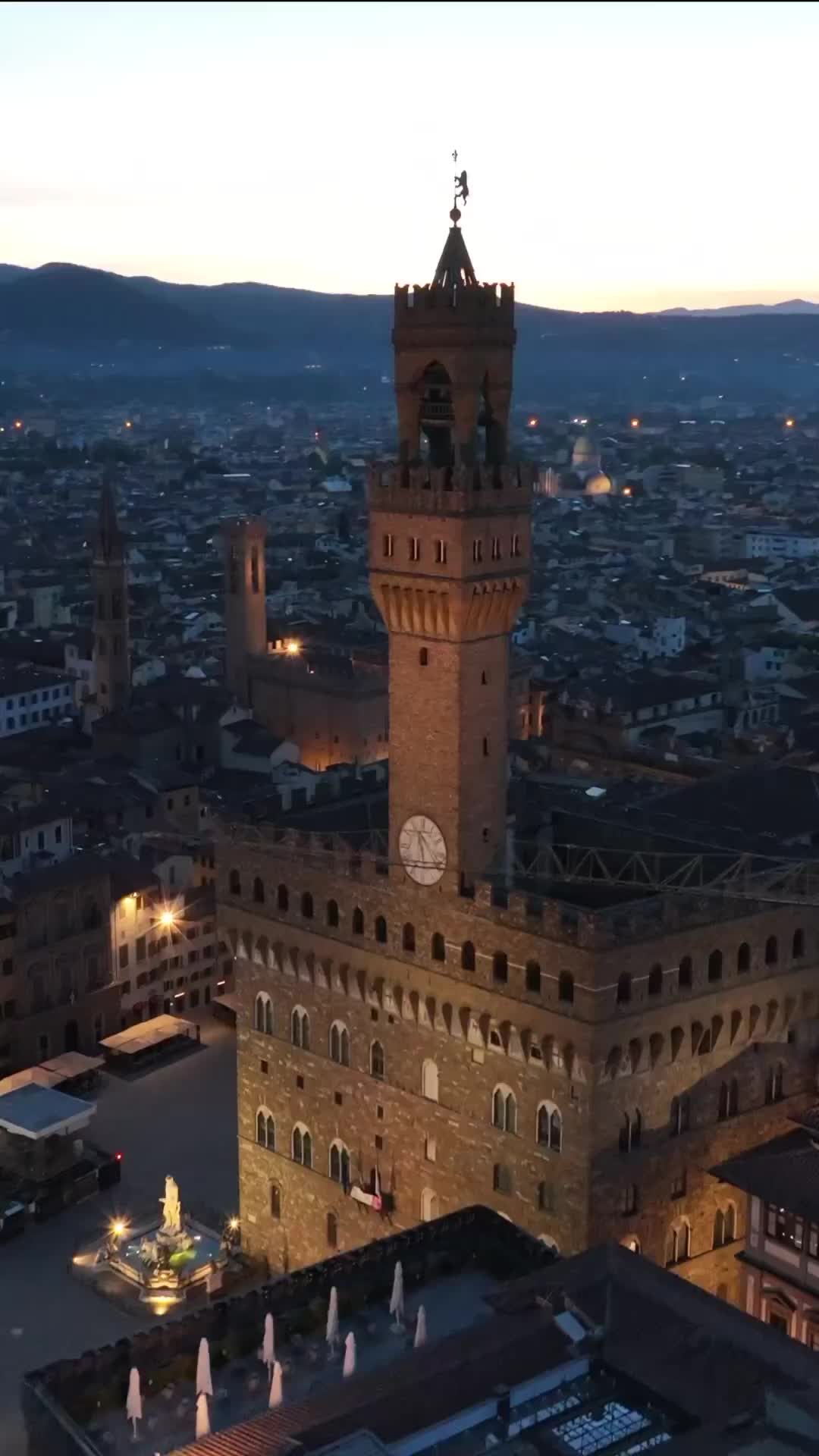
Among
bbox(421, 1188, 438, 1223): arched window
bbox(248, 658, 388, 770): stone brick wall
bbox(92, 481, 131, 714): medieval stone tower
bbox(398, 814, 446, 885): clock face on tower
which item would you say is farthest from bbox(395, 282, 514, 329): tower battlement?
bbox(92, 481, 131, 714): medieval stone tower

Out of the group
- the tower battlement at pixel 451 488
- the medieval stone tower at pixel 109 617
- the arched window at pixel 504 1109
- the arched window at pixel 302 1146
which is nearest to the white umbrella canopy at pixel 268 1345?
the arched window at pixel 504 1109

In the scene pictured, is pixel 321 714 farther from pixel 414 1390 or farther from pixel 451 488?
pixel 414 1390

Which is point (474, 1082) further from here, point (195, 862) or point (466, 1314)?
point (195, 862)

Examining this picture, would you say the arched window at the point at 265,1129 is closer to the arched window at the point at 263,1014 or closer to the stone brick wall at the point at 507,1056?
the stone brick wall at the point at 507,1056

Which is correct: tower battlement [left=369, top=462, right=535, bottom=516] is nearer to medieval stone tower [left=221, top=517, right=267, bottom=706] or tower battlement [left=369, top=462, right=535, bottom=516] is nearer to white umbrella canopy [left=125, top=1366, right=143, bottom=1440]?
white umbrella canopy [left=125, top=1366, right=143, bottom=1440]

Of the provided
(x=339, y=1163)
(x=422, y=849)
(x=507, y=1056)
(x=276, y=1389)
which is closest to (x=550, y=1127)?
(x=507, y=1056)

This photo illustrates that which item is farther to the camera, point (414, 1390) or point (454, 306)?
point (454, 306)
